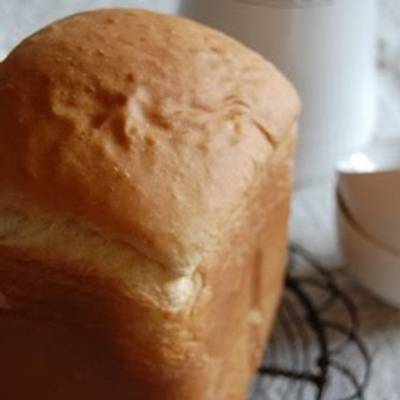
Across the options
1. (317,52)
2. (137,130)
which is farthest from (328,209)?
(137,130)

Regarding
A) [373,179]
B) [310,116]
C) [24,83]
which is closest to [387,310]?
[373,179]

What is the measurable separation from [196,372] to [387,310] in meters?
0.35

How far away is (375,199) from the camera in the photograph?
95cm

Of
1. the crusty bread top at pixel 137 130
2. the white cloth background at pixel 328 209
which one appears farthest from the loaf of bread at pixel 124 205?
the white cloth background at pixel 328 209

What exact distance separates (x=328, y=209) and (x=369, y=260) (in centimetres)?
22

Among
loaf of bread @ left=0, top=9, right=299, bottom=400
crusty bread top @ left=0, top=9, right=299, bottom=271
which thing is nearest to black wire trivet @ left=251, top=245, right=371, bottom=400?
loaf of bread @ left=0, top=9, right=299, bottom=400

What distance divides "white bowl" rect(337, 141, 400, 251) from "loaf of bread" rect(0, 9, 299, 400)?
184mm

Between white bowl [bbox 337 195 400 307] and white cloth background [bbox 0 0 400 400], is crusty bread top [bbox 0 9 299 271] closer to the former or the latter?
white cloth background [bbox 0 0 400 400]

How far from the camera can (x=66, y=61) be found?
75 centimetres

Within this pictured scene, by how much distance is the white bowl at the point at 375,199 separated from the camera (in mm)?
937

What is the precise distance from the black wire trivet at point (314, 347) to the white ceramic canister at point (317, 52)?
0.21 m

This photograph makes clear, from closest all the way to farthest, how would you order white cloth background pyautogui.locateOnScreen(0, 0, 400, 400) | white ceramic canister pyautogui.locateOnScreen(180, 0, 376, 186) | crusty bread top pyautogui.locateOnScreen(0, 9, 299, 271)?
crusty bread top pyautogui.locateOnScreen(0, 9, 299, 271) → white cloth background pyautogui.locateOnScreen(0, 0, 400, 400) → white ceramic canister pyautogui.locateOnScreen(180, 0, 376, 186)

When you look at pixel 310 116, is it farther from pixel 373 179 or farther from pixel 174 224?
pixel 174 224

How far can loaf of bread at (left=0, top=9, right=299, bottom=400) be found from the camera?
2.23 feet
